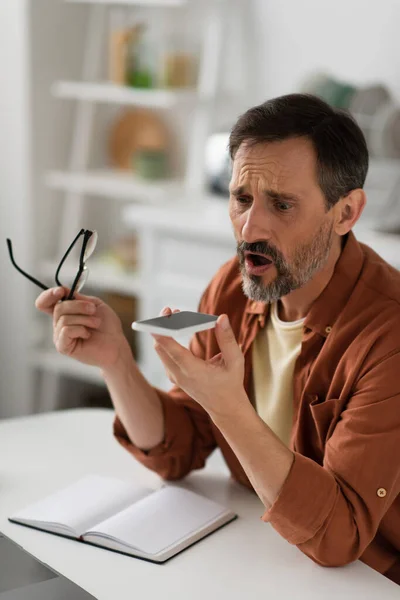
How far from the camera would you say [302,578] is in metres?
1.39

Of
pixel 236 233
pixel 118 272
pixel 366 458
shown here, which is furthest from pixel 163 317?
pixel 118 272

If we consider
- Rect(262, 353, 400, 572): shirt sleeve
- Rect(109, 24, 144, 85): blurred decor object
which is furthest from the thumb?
Rect(109, 24, 144, 85): blurred decor object

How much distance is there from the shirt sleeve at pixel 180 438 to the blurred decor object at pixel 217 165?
4.58 feet

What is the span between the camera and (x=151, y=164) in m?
3.49

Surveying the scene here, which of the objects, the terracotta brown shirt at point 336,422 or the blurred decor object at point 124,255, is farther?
the blurred decor object at point 124,255

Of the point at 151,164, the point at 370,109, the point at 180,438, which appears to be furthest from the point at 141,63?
the point at 180,438

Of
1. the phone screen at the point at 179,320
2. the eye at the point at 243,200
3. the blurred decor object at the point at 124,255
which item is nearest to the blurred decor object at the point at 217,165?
the blurred decor object at the point at 124,255

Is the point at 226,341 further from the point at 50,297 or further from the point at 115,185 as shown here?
the point at 115,185

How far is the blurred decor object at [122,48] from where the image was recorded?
3367 millimetres

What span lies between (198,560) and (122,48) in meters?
2.37

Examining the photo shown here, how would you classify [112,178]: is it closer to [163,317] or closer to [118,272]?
[118,272]

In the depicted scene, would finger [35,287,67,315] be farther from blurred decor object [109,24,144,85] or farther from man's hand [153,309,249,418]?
blurred decor object [109,24,144,85]

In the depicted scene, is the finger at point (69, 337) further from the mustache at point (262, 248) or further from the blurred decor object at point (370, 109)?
the blurred decor object at point (370, 109)

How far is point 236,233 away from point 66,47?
2307mm
